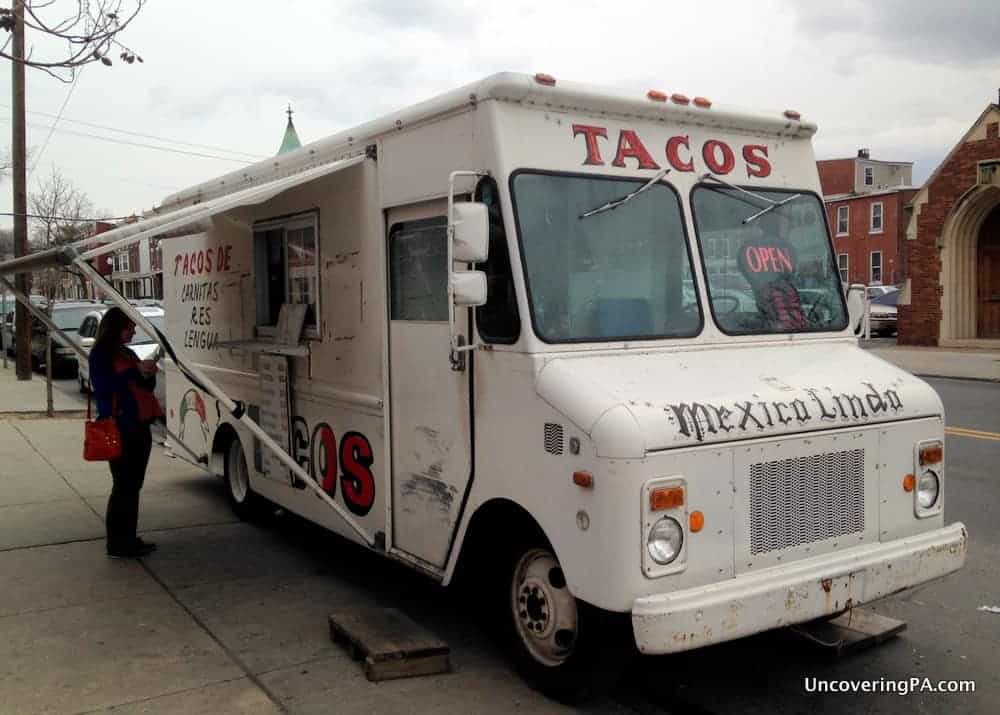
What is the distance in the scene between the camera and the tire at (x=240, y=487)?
7680 mm

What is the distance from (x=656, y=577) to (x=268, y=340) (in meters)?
4.06

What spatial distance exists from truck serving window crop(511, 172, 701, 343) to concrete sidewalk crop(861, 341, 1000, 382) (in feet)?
42.3

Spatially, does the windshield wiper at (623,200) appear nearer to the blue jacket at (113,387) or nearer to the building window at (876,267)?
the blue jacket at (113,387)

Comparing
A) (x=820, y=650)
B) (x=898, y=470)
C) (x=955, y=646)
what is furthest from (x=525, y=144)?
(x=955, y=646)

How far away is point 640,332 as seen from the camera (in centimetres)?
449

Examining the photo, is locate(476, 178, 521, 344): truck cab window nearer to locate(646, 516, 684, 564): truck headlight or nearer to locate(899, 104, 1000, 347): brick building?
locate(646, 516, 684, 564): truck headlight

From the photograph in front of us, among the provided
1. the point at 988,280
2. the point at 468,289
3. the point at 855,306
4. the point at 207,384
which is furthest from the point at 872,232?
the point at 468,289

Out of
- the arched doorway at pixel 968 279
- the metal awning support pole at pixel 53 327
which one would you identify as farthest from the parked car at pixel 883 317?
the metal awning support pole at pixel 53 327

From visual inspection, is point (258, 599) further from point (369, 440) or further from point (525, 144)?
point (525, 144)

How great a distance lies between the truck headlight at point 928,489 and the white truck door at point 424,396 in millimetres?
2166

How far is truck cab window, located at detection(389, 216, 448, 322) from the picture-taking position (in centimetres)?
491

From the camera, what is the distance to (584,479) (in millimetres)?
3850

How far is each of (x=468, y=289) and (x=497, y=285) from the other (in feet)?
0.85

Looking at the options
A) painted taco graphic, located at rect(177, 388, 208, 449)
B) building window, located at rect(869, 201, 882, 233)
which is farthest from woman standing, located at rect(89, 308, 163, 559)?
building window, located at rect(869, 201, 882, 233)
